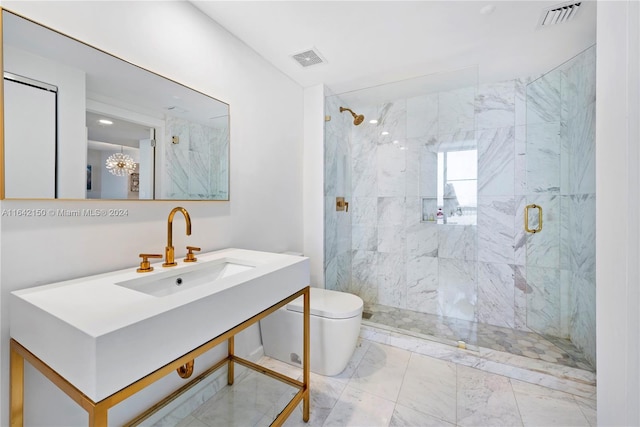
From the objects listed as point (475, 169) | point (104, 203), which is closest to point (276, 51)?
point (104, 203)

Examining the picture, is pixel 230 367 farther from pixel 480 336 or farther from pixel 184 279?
pixel 480 336

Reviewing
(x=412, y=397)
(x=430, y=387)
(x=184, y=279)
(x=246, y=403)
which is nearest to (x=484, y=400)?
(x=430, y=387)

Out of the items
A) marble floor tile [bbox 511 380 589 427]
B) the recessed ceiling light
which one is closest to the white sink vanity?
marble floor tile [bbox 511 380 589 427]

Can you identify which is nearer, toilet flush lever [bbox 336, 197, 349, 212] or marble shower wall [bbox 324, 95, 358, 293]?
marble shower wall [bbox 324, 95, 358, 293]

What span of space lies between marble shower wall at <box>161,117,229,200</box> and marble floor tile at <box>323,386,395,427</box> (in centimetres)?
141

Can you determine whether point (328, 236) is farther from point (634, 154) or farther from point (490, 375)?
point (634, 154)

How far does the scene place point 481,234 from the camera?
2551mm

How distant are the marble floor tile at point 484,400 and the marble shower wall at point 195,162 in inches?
73.9

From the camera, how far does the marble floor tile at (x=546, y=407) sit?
1.43 m

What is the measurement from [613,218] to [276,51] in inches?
81.2

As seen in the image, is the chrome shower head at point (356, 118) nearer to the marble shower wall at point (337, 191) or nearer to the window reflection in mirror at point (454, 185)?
the marble shower wall at point (337, 191)

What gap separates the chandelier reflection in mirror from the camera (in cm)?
116

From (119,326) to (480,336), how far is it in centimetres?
256

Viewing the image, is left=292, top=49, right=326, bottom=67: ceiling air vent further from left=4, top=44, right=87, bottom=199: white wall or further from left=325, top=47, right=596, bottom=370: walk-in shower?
left=4, top=44, right=87, bottom=199: white wall
